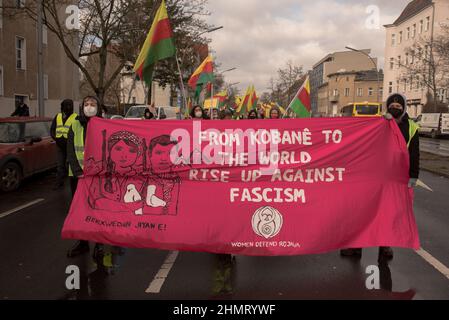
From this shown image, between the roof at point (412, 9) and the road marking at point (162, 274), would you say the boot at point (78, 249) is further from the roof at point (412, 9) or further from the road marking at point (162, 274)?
the roof at point (412, 9)

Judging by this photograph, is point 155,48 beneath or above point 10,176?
above

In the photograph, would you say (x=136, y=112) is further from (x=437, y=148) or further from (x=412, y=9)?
(x=412, y=9)

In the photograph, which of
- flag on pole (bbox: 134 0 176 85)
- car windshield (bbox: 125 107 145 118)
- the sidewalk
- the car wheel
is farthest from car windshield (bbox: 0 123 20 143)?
car windshield (bbox: 125 107 145 118)

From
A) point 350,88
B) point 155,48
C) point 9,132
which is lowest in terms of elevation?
point 9,132

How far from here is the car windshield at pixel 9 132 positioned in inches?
382

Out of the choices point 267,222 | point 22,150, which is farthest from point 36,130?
point 267,222

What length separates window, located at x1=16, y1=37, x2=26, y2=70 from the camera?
26031 mm

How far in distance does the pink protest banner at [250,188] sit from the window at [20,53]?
Answer: 2482 cm

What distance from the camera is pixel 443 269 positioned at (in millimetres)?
4867

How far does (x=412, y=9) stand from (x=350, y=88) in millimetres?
36341

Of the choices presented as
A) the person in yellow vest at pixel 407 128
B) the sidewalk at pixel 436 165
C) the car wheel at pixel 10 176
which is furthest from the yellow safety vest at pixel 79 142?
the sidewalk at pixel 436 165

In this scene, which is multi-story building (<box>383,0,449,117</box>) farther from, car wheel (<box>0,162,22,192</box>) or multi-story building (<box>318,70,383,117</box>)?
car wheel (<box>0,162,22,192</box>)

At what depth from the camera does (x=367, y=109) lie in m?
39.8
